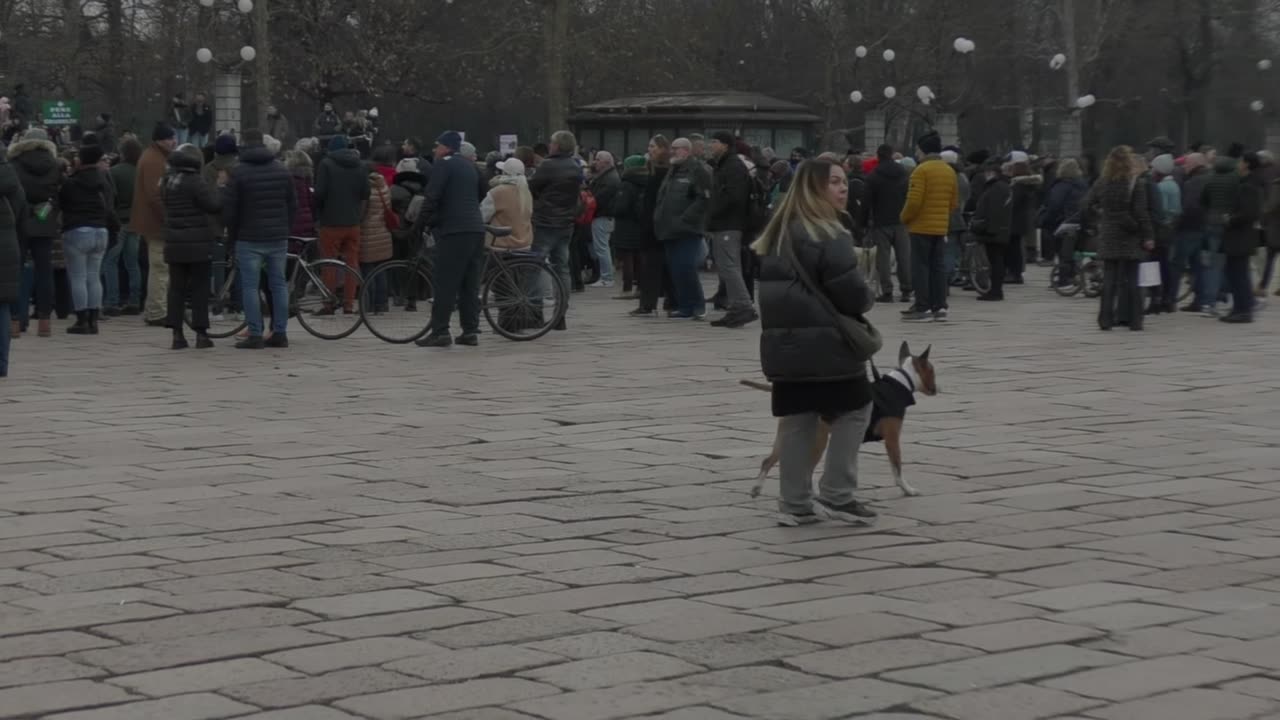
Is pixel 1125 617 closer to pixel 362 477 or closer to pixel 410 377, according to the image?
pixel 362 477

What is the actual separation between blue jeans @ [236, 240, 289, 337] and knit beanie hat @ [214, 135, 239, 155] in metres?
1.20

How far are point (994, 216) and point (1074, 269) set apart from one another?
48.8 inches

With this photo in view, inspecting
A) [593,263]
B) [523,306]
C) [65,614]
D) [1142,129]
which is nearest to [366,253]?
[523,306]

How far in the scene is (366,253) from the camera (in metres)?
18.2

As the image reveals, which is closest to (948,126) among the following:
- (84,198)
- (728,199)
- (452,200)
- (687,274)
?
(687,274)

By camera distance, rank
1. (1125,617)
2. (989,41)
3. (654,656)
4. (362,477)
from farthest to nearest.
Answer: (989,41), (362,477), (1125,617), (654,656)

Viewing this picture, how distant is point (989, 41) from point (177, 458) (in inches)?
1911

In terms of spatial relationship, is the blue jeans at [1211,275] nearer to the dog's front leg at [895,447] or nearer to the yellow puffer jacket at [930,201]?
the yellow puffer jacket at [930,201]

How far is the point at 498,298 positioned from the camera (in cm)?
1641

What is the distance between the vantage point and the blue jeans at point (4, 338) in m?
13.5

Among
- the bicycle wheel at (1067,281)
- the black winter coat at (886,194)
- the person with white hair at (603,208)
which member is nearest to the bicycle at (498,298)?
the black winter coat at (886,194)

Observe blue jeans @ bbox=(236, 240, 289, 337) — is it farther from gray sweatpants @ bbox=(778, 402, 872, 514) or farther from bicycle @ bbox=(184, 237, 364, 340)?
gray sweatpants @ bbox=(778, 402, 872, 514)

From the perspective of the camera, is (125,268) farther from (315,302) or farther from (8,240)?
(8,240)

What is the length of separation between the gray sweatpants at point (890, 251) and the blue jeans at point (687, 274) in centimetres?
257
